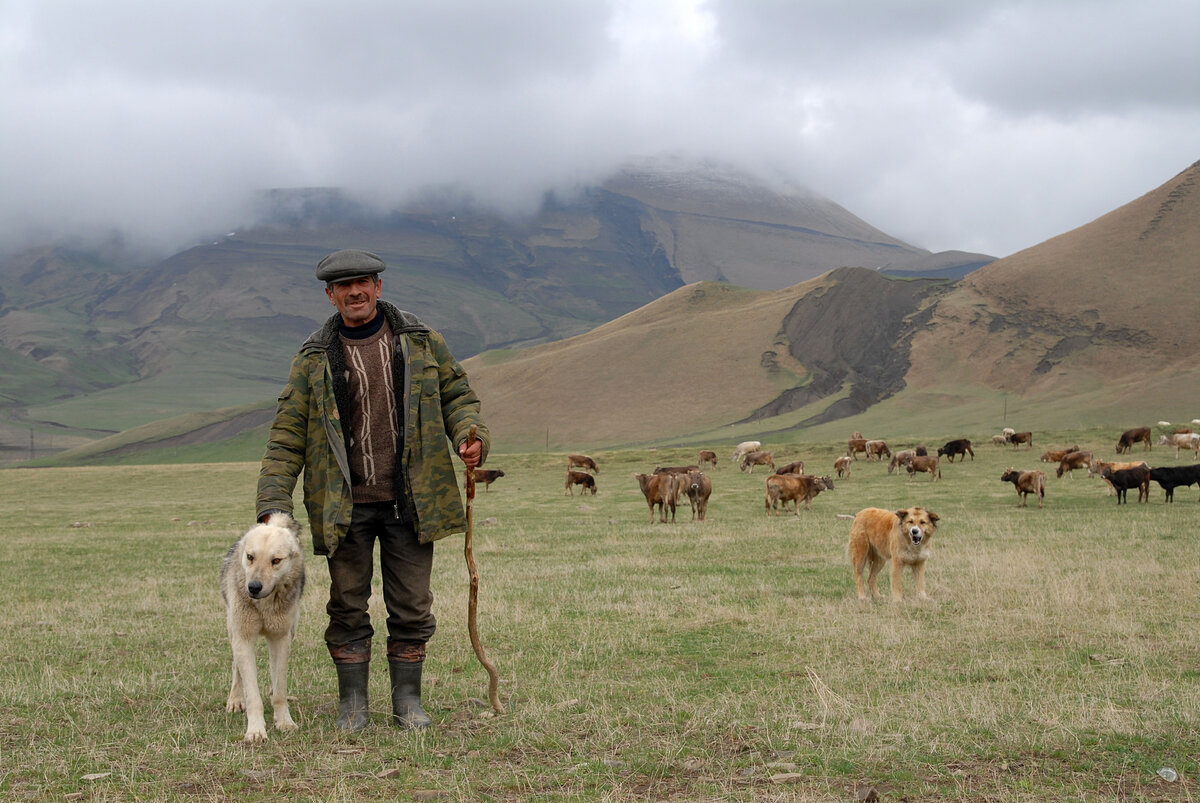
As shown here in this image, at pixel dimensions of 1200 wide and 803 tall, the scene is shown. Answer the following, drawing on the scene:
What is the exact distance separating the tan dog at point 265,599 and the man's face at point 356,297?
146 centimetres

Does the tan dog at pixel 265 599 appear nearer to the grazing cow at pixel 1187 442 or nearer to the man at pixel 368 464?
the man at pixel 368 464

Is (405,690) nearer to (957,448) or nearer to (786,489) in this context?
(786,489)

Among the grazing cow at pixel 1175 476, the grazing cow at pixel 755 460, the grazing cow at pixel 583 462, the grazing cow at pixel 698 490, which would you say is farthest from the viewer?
the grazing cow at pixel 583 462

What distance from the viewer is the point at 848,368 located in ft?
360

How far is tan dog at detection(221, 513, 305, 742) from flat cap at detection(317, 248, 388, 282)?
167 cm

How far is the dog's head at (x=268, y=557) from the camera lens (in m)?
6.57

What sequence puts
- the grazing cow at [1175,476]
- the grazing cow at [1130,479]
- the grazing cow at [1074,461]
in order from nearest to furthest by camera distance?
the grazing cow at [1175,476]
the grazing cow at [1130,479]
the grazing cow at [1074,461]

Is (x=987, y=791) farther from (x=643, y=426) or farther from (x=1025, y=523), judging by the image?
(x=643, y=426)

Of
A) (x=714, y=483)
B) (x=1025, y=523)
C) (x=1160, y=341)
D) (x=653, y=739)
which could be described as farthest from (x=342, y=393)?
(x=1160, y=341)

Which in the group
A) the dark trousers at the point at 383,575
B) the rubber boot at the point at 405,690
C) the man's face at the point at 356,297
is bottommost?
the rubber boot at the point at 405,690

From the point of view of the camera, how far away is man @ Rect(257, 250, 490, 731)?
22.7 ft

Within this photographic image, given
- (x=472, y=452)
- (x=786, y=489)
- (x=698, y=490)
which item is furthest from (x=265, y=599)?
(x=786, y=489)

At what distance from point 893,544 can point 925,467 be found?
25.6 meters

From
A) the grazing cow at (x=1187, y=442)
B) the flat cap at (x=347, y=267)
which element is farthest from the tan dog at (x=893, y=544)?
the grazing cow at (x=1187, y=442)
